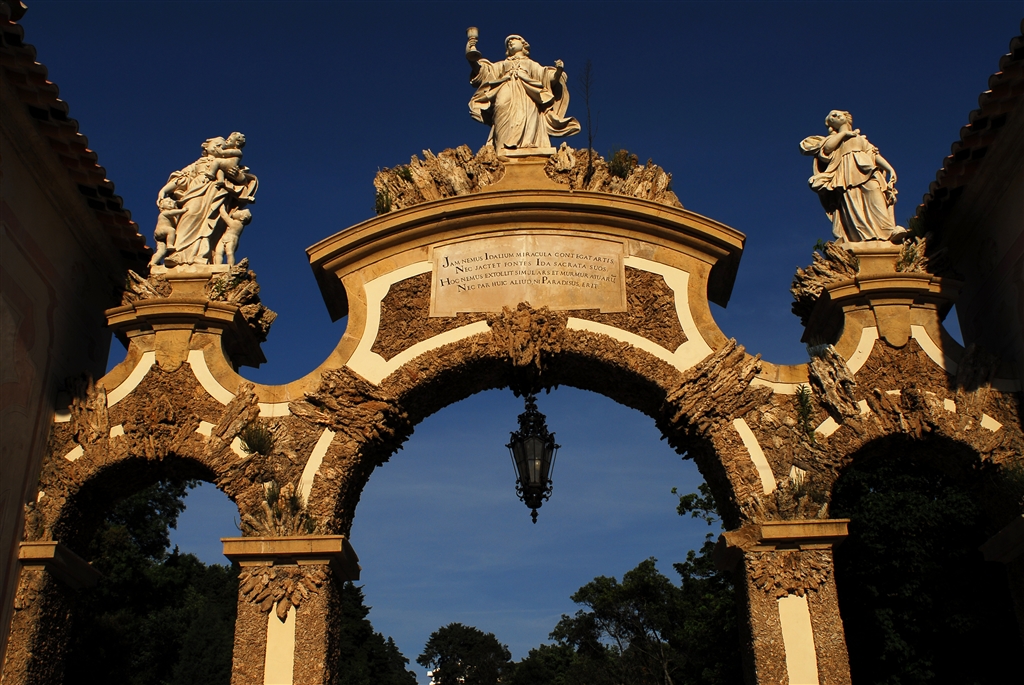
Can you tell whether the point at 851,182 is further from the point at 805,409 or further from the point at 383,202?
the point at 383,202

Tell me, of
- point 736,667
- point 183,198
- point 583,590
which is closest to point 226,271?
point 183,198

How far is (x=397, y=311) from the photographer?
11.2 m

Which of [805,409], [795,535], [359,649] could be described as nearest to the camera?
[795,535]

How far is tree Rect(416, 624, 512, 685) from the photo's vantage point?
58.0m

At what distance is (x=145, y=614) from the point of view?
25062mm

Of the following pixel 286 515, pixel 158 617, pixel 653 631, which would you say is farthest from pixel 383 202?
pixel 653 631

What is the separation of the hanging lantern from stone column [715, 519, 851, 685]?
6.47 feet

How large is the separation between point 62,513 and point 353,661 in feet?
78.4

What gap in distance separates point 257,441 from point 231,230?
9.70 feet

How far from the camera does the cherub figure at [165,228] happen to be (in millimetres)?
11688

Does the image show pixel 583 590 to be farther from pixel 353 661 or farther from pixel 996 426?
pixel 996 426

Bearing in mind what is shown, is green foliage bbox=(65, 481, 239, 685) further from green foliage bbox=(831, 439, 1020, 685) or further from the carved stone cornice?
green foliage bbox=(831, 439, 1020, 685)

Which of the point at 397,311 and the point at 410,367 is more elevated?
the point at 397,311

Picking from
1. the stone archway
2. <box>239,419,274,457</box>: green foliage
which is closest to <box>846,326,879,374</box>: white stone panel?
the stone archway
